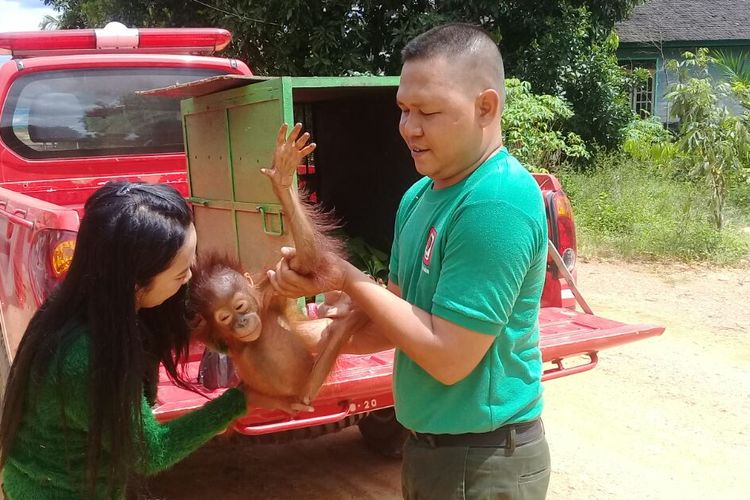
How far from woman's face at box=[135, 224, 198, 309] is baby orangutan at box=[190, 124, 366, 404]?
0.17 metres

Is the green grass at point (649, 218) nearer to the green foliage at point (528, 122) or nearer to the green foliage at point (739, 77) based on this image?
the green foliage at point (528, 122)

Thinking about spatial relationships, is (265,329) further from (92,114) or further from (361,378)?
(92,114)

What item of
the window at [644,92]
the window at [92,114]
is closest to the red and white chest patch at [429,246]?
the window at [92,114]

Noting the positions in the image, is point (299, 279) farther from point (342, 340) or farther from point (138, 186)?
point (138, 186)

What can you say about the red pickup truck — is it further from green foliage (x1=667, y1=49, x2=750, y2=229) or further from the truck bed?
green foliage (x1=667, y1=49, x2=750, y2=229)

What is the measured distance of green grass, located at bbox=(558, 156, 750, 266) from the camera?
26.4ft

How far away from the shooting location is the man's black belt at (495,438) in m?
1.53

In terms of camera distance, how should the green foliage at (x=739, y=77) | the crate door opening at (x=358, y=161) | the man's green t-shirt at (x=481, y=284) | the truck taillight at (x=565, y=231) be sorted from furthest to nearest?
the green foliage at (x=739, y=77) → the crate door opening at (x=358, y=161) → the truck taillight at (x=565, y=231) → the man's green t-shirt at (x=481, y=284)

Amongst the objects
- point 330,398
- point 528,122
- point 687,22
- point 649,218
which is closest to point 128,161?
point 330,398

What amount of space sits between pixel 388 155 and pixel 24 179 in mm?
2053

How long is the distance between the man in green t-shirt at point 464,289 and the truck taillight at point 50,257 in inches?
43.2

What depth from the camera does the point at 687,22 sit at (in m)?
16.3

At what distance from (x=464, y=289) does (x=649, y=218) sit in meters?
8.03

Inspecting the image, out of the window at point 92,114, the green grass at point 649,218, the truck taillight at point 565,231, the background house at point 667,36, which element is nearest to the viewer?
the truck taillight at point 565,231
